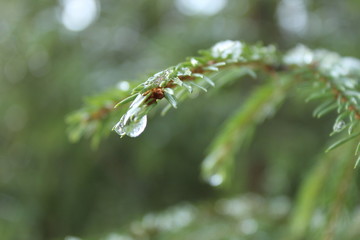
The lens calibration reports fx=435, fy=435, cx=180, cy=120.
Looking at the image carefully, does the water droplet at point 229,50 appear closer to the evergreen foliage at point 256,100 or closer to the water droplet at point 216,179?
the evergreen foliage at point 256,100

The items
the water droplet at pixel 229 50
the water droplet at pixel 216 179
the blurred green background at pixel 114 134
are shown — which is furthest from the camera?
the blurred green background at pixel 114 134

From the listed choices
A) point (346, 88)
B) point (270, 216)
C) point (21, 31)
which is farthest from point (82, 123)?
point (21, 31)

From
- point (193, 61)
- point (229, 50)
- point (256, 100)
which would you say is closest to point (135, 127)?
point (193, 61)

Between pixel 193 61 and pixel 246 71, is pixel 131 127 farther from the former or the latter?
pixel 246 71

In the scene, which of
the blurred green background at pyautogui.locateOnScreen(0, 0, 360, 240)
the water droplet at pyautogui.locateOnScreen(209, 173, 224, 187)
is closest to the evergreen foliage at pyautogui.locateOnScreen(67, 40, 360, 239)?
the water droplet at pyautogui.locateOnScreen(209, 173, 224, 187)

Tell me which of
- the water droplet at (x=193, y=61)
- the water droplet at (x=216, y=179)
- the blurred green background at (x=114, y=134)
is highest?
the blurred green background at (x=114, y=134)

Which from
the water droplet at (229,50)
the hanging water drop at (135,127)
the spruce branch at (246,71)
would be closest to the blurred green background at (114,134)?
the spruce branch at (246,71)

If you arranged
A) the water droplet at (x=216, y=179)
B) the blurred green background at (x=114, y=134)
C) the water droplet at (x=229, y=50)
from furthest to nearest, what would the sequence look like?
the blurred green background at (x=114, y=134)
the water droplet at (x=216, y=179)
the water droplet at (x=229, y=50)

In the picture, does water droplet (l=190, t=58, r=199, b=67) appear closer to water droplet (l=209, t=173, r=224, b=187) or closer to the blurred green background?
water droplet (l=209, t=173, r=224, b=187)
